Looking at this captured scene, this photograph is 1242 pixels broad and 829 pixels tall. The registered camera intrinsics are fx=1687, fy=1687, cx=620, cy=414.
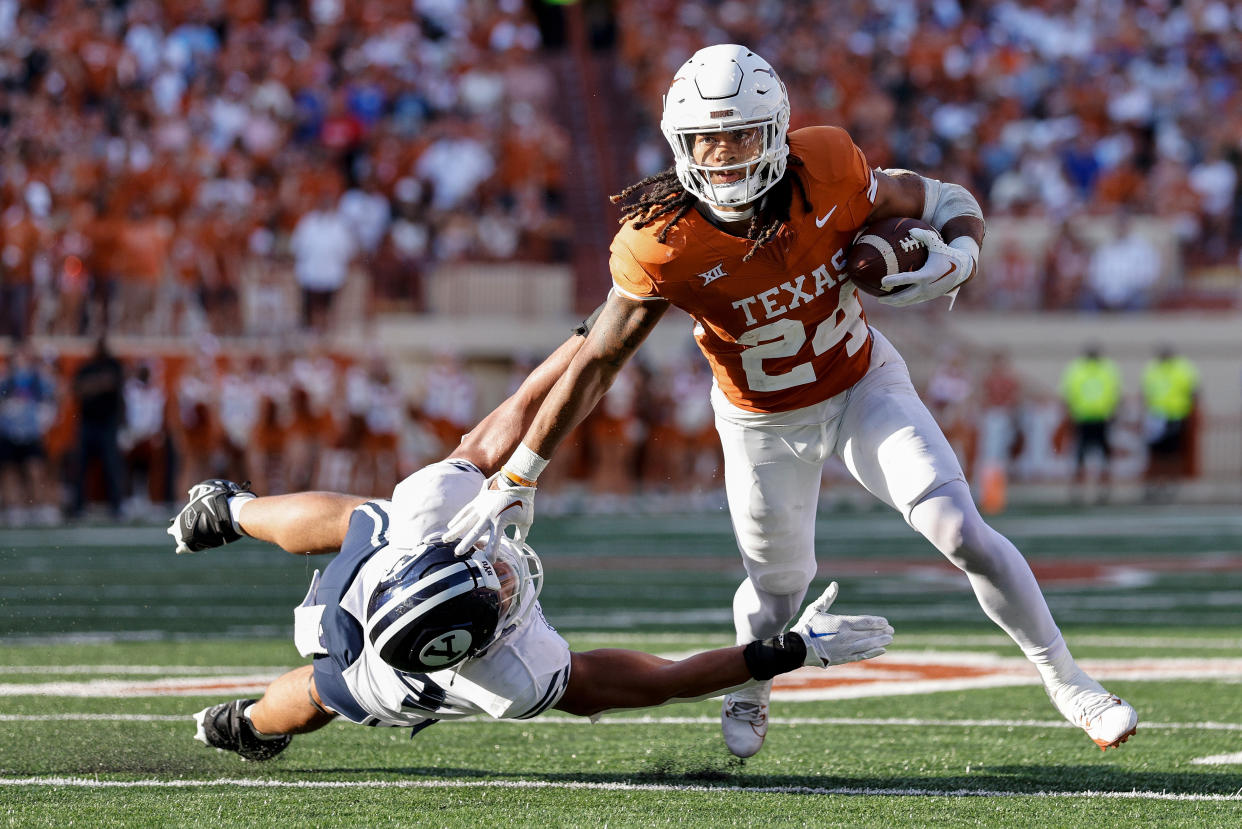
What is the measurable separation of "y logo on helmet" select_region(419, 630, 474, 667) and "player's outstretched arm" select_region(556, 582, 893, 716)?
37 cm

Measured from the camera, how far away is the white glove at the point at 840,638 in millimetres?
3850

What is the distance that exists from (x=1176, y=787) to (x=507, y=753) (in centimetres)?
175

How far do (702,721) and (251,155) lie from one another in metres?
13.2

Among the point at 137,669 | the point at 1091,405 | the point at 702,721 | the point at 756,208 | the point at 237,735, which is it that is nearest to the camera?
the point at 756,208

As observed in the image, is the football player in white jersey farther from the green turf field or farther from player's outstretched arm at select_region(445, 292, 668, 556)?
the green turf field

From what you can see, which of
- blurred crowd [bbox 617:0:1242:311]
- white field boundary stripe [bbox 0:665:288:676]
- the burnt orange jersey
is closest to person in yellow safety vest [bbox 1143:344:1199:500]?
blurred crowd [bbox 617:0:1242:311]

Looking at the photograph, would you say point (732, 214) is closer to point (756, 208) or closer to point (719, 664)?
point (756, 208)

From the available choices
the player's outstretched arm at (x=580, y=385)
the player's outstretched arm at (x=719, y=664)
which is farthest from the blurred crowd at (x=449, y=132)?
the player's outstretched arm at (x=719, y=664)

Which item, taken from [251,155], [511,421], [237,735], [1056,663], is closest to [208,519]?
[237,735]

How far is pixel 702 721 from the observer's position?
17.3 feet

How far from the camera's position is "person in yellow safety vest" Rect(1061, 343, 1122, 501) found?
16.0 metres

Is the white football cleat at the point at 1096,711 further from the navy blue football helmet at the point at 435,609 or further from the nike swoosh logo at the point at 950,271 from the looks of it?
the navy blue football helmet at the point at 435,609

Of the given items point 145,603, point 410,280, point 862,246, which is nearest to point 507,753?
point 862,246

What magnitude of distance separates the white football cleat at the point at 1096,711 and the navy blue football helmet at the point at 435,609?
1.43 meters
